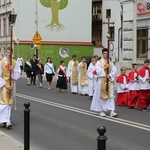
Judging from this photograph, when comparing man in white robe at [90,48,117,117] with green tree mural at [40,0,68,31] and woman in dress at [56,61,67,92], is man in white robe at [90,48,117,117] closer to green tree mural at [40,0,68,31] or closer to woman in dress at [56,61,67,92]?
woman in dress at [56,61,67,92]

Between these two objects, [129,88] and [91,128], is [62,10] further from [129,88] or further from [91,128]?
[91,128]

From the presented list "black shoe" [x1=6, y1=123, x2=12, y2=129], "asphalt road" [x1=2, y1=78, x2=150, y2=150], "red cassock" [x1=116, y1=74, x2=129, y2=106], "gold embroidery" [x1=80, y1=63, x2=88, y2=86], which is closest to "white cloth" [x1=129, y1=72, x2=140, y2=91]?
"red cassock" [x1=116, y1=74, x2=129, y2=106]

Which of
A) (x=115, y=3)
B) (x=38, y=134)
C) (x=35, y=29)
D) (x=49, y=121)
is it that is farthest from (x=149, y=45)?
(x=115, y=3)

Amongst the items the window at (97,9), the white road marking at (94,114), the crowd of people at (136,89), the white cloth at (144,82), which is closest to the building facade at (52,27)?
the window at (97,9)

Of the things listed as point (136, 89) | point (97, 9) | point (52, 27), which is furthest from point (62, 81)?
point (97, 9)

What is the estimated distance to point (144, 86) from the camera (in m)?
14.0

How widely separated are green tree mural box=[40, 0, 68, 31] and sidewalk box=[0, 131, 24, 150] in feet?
142

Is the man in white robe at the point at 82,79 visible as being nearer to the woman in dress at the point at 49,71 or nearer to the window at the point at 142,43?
the woman in dress at the point at 49,71

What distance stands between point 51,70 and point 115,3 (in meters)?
36.2

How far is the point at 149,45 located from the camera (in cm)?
2358

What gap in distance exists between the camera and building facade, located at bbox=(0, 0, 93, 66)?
49.5 meters

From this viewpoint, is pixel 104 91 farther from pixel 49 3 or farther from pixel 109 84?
pixel 49 3

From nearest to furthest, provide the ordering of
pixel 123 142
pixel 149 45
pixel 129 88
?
pixel 123 142, pixel 129 88, pixel 149 45

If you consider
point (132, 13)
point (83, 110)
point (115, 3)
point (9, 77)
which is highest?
point (115, 3)
